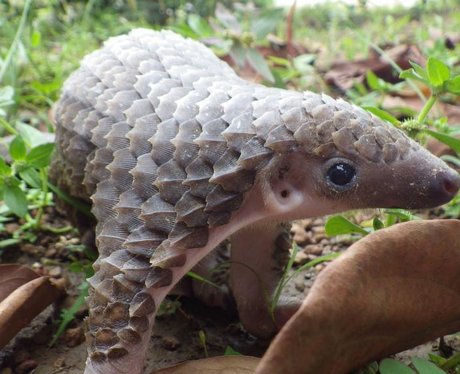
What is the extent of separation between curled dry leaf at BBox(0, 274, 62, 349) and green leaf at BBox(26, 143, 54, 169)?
31 centimetres

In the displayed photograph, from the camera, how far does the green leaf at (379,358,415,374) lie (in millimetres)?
960

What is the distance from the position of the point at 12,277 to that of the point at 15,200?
202mm

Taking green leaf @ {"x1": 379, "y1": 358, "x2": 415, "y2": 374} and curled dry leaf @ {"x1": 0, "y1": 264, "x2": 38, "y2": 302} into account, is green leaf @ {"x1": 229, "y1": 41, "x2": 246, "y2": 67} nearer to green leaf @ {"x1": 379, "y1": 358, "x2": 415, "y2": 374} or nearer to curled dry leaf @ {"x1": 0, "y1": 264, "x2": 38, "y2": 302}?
curled dry leaf @ {"x1": 0, "y1": 264, "x2": 38, "y2": 302}

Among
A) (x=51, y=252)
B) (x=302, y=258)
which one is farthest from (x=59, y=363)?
(x=302, y=258)

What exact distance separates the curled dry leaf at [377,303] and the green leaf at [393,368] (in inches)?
0.6

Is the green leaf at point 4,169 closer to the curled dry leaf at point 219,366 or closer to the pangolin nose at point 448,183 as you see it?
the curled dry leaf at point 219,366

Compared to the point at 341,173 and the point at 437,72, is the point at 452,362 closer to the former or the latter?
the point at 341,173

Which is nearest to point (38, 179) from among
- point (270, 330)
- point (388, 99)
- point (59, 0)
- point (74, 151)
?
point (74, 151)

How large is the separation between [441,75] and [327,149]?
1.34 feet

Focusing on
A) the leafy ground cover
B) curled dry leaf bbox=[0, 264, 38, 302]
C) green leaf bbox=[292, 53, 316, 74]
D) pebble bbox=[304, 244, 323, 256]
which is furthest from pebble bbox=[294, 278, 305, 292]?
green leaf bbox=[292, 53, 316, 74]

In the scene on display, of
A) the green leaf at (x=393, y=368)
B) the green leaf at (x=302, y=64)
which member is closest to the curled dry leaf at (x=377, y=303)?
the green leaf at (x=393, y=368)

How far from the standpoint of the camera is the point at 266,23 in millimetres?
1927

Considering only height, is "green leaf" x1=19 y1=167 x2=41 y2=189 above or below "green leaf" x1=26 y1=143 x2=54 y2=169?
below

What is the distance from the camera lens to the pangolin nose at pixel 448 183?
1.01 m
